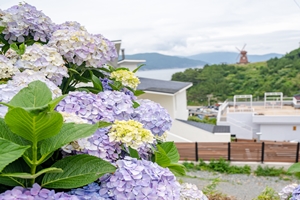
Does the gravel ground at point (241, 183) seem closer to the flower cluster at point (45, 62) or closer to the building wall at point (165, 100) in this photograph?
the building wall at point (165, 100)

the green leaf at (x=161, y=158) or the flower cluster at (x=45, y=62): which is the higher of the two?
the flower cluster at (x=45, y=62)

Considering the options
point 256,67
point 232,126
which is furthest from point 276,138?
point 256,67

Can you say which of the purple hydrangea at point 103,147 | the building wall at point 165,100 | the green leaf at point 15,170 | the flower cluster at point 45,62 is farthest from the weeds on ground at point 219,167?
the green leaf at point 15,170

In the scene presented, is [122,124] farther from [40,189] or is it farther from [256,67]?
[256,67]

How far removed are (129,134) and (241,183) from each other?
5.71m

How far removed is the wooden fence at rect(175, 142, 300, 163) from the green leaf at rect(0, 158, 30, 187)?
653cm

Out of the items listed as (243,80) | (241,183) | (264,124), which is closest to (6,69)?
(241,183)

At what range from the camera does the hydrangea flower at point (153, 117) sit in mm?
791

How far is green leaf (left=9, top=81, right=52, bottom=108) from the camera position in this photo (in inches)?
19.8

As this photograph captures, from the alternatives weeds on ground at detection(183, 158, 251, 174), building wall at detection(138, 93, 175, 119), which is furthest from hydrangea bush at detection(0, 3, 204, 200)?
building wall at detection(138, 93, 175, 119)

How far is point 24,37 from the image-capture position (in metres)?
1.00

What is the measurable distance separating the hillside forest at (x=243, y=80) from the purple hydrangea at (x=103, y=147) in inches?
999

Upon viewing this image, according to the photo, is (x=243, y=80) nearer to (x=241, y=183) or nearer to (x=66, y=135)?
(x=241, y=183)

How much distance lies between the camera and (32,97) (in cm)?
51
